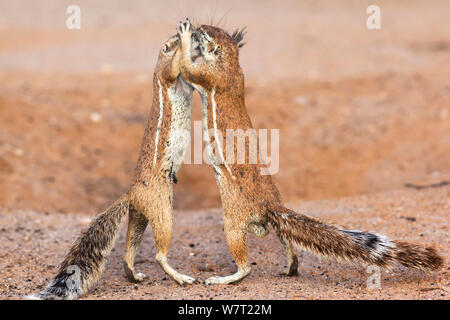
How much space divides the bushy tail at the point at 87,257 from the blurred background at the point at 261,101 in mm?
2114

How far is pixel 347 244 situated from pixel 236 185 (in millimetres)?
918

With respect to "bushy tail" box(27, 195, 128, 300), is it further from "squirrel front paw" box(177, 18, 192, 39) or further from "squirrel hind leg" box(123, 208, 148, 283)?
"squirrel front paw" box(177, 18, 192, 39)

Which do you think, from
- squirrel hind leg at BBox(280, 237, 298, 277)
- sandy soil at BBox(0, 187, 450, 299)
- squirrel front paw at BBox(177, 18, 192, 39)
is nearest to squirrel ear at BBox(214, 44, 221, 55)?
squirrel front paw at BBox(177, 18, 192, 39)

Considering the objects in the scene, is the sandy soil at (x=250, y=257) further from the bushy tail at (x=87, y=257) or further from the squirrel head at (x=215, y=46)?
the squirrel head at (x=215, y=46)

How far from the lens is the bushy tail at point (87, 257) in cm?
445

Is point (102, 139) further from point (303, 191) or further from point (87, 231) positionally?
point (87, 231)

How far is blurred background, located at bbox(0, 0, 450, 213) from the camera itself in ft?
28.8

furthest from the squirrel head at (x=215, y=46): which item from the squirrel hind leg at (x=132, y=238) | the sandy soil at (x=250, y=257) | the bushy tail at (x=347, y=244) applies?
the sandy soil at (x=250, y=257)

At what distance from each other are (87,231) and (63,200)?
3471 mm

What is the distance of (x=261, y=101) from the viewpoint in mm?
11211

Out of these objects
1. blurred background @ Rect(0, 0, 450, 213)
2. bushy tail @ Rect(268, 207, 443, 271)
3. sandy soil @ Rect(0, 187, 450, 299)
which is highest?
blurred background @ Rect(0, 0, 450, 213)

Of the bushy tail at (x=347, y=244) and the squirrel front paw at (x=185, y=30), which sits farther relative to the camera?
the squirrel front paw at (x=185, y=30)

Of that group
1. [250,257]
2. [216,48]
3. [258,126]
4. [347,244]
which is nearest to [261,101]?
[258,126]
